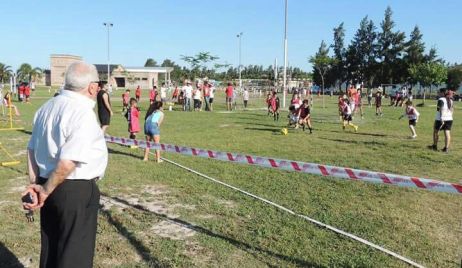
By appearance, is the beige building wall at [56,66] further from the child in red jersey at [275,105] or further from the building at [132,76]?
the child in red jersey at [275,105]

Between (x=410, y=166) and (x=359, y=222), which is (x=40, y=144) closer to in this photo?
(x=359, y=222)

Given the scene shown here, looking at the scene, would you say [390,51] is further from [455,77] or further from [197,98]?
[197,98]

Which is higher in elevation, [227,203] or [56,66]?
[56,66]

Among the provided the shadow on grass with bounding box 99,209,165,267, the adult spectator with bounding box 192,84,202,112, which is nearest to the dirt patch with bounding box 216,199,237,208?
the shadow on grass with bounding box 99,209,165,267

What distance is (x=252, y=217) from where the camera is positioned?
583cm

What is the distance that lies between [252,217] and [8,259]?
302 centimetres

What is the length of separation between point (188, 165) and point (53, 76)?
107204mm

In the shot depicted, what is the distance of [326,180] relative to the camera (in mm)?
8094

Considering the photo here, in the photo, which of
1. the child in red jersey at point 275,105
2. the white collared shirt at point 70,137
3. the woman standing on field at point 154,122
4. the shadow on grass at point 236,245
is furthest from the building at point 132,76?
the white collared shirt at point 70,137

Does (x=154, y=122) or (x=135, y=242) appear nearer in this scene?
(x=135, y=242)

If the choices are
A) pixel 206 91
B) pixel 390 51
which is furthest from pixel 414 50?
pixel 206 91

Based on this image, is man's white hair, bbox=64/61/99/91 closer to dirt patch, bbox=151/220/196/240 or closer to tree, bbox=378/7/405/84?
dirt patch, bbox=151/220/196/240

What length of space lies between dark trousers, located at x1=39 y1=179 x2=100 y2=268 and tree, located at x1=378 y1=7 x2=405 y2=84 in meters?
80.8

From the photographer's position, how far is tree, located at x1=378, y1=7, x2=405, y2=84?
253 ft
